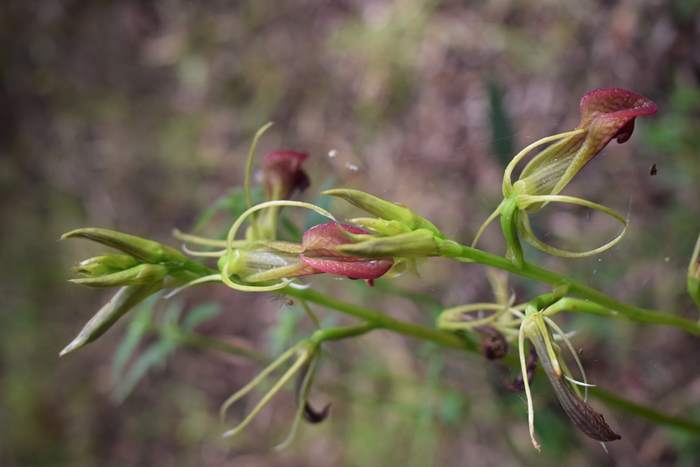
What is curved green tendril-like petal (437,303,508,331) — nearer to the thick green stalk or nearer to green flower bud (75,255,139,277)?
the thick green stalk

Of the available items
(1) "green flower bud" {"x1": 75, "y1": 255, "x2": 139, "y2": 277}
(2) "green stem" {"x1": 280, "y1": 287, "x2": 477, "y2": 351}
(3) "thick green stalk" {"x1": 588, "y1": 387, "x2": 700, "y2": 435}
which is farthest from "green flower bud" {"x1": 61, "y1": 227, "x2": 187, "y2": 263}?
(3) "thick green stalk" {"x1": 588, "y1": 387, "x2": 700, "y2": 435}

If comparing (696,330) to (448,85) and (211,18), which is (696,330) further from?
(211,18)

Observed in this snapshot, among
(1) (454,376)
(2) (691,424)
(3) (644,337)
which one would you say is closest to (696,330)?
(2) (691,424)

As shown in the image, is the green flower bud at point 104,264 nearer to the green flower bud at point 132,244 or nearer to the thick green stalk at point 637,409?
the green flower bud at point 132,244

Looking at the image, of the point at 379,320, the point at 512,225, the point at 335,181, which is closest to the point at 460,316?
the point at 379,320

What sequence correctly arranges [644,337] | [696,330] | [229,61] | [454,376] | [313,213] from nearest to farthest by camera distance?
[696,330]
[313,213]
[644,337]
[454,376]
[229,61]

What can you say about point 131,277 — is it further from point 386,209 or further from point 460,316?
point 460,316

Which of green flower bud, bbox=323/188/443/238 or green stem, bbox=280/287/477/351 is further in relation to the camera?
green stem, bbox=280/287/477/351
